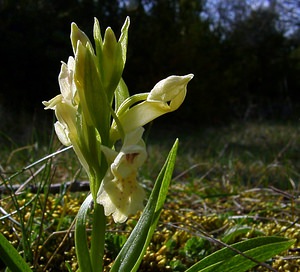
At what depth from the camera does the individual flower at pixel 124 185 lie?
1.88 ft

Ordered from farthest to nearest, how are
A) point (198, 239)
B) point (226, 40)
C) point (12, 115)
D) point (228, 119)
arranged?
point (226, 40) → point (228, 119) → point (12, 115) → point (198, 239)

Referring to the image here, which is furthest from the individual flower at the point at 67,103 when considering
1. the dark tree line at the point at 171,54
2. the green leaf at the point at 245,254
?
the dark tree line at the point at 171,54

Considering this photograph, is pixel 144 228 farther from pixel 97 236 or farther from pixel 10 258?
pixel 10 258

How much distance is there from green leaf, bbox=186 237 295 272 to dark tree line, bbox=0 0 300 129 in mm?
4123

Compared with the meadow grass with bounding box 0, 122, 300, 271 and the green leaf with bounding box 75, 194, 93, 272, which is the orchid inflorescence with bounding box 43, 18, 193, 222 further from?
the meadow grass with bounding box 0, 122, 300, 271

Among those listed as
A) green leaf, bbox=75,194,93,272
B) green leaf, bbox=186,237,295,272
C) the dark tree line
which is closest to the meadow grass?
green leaf, bbox=75,194,93,272

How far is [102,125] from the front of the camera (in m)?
0.66

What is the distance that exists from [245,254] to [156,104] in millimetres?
251

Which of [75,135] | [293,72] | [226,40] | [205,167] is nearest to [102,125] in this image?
[75,135]

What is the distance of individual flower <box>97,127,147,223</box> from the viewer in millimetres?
572

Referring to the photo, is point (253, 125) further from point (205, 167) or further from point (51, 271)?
point (51, 271)

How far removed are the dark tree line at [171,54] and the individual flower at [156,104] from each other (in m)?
4.13

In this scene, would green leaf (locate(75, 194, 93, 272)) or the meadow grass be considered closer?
green leaf (locate(75, 194, 93, 272))

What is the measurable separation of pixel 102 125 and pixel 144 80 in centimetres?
682
